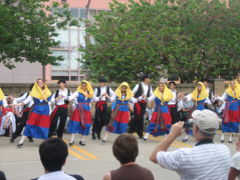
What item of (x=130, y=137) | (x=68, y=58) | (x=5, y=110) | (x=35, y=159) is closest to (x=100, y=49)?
(x=5, y=110)

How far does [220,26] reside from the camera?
19344 mm

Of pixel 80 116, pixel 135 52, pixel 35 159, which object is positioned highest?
pixel 135 52

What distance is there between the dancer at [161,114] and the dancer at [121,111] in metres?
0.74

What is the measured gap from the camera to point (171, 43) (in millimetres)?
18578

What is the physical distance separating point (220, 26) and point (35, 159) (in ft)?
41.0

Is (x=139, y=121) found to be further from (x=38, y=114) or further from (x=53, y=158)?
(x=53, y=158)

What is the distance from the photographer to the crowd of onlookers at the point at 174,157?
11.0ft

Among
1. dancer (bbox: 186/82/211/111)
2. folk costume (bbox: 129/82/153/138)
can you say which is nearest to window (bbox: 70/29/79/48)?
folk costume (bbox: 129/82/153/138)

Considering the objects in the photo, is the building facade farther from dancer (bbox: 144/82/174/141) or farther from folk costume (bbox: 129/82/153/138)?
dancer (bbox: 144/82/174/141)

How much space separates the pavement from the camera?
25.6 ft

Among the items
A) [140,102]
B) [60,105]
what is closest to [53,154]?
[60,105]

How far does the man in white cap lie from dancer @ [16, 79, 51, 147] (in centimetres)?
774

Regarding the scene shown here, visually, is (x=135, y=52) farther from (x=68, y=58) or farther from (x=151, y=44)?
(x=68, y=58)

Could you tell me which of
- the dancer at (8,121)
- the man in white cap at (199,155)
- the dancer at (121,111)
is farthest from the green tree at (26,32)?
the man in white cap at (199,155)
